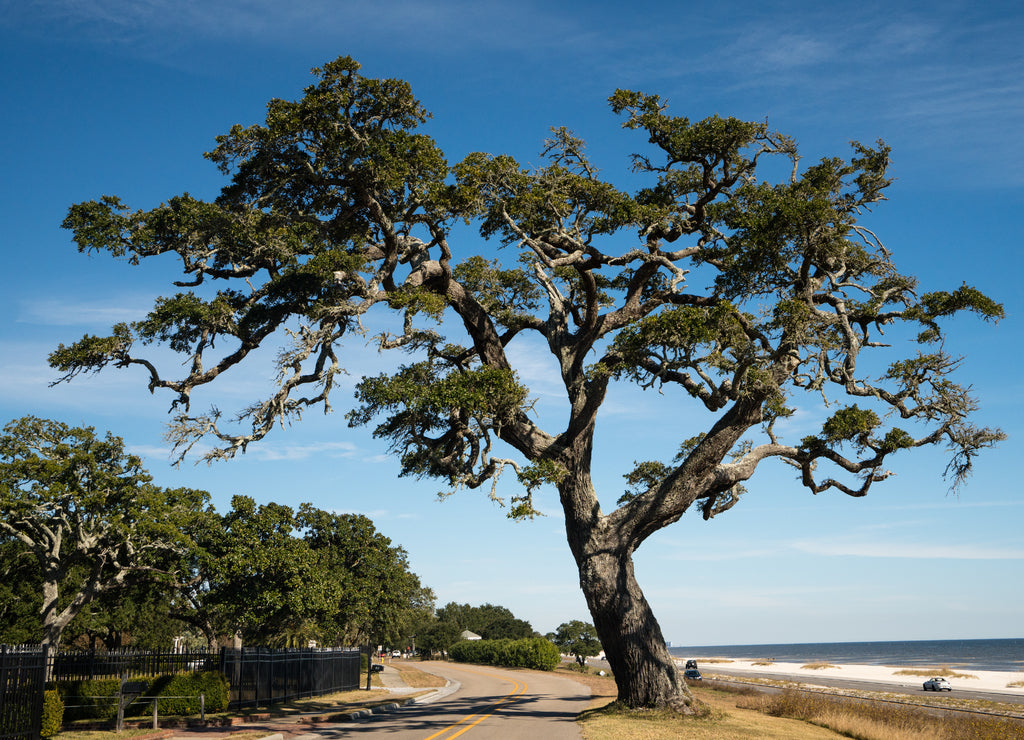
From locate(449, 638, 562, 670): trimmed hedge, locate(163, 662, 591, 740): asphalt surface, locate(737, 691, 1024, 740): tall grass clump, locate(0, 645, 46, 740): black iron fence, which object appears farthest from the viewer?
locate(449, 638, 562, 670): trimmed hedge

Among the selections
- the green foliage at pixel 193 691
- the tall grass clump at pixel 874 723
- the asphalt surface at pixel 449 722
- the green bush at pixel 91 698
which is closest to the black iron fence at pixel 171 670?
the green bush at pixel 91 698

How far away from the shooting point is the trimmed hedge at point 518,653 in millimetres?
61344

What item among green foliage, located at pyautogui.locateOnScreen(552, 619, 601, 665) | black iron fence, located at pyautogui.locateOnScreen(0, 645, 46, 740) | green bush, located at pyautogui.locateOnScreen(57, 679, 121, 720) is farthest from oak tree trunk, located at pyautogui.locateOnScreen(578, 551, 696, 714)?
green foliage, located at pyautogui.locateOnScreen(552, 619, 601, 665)

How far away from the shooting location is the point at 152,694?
21.2 metres

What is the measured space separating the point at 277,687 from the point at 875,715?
20.8 meters

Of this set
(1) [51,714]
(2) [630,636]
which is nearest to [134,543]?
(1) [51,714]

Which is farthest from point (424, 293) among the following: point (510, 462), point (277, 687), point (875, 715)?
point (875, 715)

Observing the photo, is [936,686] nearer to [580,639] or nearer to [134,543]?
[580,639]

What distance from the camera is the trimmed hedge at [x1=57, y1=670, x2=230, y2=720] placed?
814 inches

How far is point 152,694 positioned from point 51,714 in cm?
597

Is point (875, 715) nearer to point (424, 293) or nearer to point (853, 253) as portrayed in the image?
point (853, 253)

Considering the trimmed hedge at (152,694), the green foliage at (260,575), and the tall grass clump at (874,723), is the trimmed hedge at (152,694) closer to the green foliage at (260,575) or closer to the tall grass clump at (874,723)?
the green foliage at (260,575)

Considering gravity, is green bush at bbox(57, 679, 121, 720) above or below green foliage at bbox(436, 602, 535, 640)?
above

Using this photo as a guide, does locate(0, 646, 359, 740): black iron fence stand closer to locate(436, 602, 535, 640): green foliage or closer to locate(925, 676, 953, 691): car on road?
locate(925, 676, 953, 691): car on road
